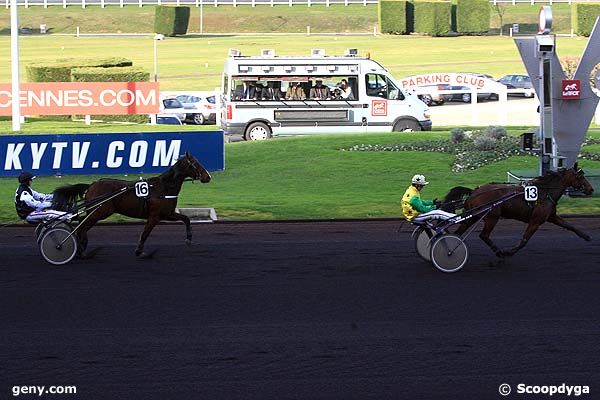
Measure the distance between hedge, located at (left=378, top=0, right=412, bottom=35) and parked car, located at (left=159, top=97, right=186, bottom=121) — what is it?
33031 mm

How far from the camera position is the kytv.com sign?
127 ft

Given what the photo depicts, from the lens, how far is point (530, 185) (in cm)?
1450

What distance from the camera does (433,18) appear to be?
74.4 m

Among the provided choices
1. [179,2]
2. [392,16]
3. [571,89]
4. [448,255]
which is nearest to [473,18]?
[392,16]

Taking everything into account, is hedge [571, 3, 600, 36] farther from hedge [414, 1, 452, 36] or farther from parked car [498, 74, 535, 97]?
parked car [498, 74, 535, 97]

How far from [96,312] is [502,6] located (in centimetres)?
7167

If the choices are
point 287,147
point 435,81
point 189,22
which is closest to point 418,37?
point 189,22

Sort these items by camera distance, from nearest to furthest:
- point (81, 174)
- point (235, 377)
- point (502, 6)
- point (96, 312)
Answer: point (235, 377) < point (96, 312) < point (81, 174) < point (502, 6)

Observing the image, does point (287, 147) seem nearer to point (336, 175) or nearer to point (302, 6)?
point (336, 175)

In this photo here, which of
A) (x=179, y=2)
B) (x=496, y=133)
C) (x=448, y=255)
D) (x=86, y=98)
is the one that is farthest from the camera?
(x=179, y=2)

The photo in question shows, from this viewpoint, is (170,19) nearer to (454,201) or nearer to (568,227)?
(454,201)

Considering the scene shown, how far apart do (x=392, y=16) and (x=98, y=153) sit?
51548mm

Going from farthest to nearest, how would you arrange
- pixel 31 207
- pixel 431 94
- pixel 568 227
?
pixel 431 94 < pixel 31 207 < pixel 568 227

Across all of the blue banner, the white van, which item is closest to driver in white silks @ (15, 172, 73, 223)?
the blue banner
